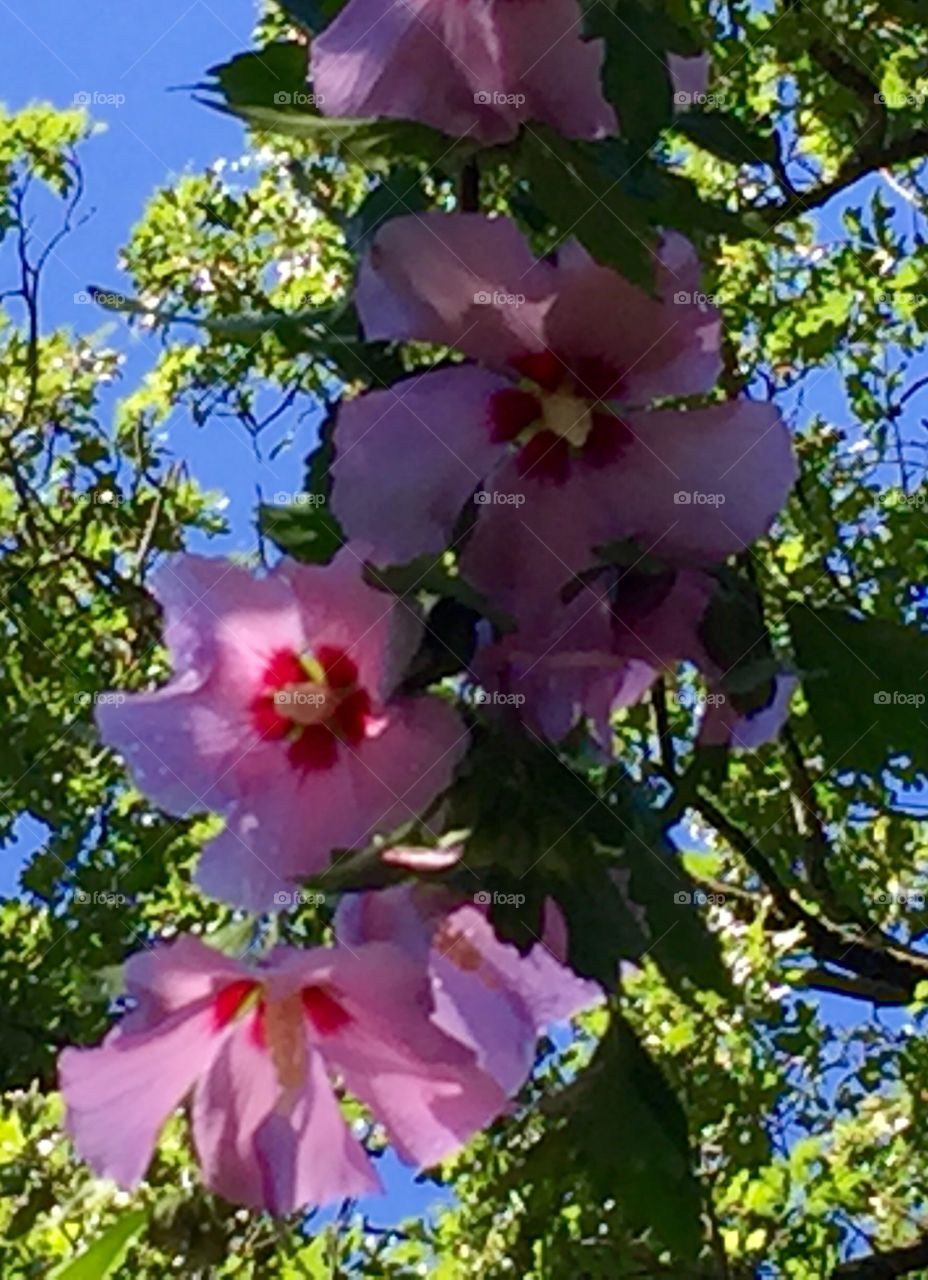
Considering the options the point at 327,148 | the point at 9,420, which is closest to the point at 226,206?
the point at 9,420

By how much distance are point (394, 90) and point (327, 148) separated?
0.06 metres

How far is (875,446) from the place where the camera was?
4.05 metres

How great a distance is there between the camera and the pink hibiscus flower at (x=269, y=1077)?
60 cm

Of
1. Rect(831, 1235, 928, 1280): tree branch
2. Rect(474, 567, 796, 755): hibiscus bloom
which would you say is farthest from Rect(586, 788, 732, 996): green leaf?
Rect(831, 1235, 928, 1280): tree branch

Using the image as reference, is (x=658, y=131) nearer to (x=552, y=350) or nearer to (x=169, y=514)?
(x=552, y=350)

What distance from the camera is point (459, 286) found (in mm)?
641
